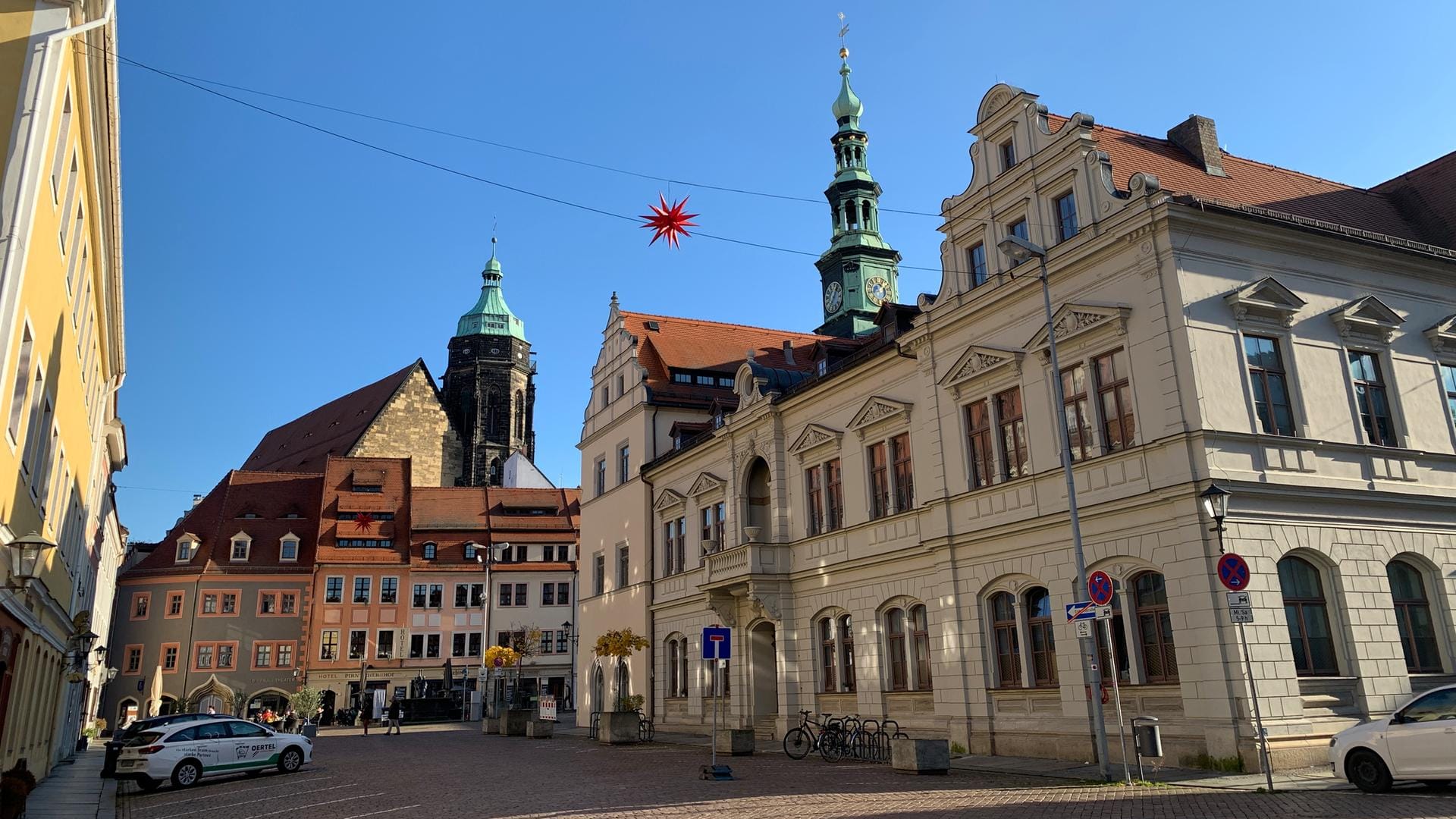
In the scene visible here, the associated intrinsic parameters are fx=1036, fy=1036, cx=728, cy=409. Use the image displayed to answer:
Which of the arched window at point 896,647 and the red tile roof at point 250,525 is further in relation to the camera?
the red tile roof at point 250,525

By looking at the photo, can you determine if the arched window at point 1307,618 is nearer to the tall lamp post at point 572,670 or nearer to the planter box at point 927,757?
the planter box at point 927,757

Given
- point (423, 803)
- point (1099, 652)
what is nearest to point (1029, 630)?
point (1099, 652)

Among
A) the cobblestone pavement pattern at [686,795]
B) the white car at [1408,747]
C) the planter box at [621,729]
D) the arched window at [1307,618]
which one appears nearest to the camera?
the white car at [1408,747]

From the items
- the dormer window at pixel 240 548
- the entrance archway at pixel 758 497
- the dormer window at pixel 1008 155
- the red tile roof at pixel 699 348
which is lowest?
the entrance archway at pixel 758 497

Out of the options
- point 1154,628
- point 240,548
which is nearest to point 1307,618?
point 1154,628

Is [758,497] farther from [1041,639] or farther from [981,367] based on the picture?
→ [1041,639]

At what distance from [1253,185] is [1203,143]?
1478mm

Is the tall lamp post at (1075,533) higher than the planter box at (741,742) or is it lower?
higher

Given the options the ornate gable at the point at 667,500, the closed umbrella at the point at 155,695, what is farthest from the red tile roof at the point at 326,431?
the ornate gable at the point at 667,500

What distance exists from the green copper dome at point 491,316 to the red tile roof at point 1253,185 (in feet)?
270

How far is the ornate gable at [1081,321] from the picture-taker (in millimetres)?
19812

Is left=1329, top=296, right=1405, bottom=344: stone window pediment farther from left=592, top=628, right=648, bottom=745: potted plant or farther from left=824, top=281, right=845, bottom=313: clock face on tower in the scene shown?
left=824, top=281, right=845, bottom=313: clock face on tower

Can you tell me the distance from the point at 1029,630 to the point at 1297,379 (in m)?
7.17

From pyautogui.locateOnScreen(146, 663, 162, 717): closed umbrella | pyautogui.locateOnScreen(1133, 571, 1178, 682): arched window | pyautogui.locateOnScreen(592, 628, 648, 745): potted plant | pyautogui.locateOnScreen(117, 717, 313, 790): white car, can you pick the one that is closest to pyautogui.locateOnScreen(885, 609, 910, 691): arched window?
pyautogui.locateOnScreen(1133, 571, 1178, 682): arched window
